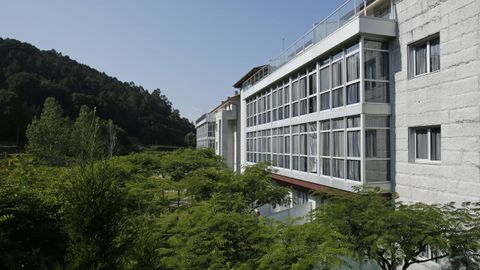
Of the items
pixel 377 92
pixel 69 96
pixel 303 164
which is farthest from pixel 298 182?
pixel 69 96

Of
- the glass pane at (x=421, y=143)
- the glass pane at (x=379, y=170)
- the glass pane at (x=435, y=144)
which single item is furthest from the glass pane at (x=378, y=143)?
the glass pane at (x=435, y=144)

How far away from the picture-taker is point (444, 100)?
11.3m

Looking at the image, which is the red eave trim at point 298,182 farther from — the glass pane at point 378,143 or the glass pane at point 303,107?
the glass pane at point 303,107

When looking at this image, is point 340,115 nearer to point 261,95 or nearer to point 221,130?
point 261,95

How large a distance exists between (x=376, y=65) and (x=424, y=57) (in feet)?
5.81

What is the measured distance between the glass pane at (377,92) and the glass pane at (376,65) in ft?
0.84

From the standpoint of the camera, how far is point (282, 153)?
74.8 ft

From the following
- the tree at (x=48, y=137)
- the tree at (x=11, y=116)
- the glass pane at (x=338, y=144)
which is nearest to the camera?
the glass pane at (x=338, y=144)

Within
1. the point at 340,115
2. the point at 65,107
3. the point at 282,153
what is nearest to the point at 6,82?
the point at 65,107

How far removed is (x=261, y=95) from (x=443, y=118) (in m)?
17.8

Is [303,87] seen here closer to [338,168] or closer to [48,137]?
[338,168]

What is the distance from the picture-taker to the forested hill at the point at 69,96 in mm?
74375

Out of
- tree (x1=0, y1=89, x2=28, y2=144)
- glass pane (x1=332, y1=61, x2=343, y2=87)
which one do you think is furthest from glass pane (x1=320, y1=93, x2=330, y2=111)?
tree (x1=0, y1=89, x2=28, y2=144)

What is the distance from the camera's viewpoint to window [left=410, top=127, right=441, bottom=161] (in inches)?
467
